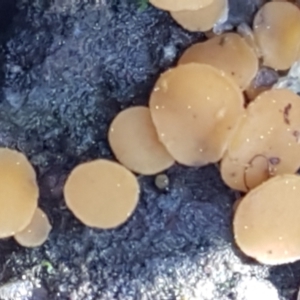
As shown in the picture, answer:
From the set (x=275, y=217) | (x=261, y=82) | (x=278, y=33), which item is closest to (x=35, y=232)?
(x=275, y=217)

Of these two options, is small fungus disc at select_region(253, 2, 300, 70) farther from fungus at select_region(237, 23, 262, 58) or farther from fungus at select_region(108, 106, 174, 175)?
fungus at select_region(108, 106, 174, 175)

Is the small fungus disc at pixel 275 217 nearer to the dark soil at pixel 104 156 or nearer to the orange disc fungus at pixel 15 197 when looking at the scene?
the dark soil at pixel 104 156

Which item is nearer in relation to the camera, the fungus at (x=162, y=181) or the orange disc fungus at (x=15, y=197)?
the orange disc fungus at (x=15, y=197)

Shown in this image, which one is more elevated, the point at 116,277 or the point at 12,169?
the point at 12,169

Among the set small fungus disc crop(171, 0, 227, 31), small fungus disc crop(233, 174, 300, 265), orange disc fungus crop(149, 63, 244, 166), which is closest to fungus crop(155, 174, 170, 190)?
orange disc fungus crop(149, 63, 244, 166)

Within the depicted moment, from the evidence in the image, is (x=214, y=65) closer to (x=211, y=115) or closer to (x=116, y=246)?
(x=211, y=115)

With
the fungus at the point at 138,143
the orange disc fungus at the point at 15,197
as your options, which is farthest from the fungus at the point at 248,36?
the orange disc fungus at the point at 15,197

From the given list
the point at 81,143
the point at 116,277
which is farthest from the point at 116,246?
the point at 81,143

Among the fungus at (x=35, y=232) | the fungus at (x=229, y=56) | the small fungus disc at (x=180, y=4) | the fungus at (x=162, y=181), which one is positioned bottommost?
the fungus at (x=35, y=232)

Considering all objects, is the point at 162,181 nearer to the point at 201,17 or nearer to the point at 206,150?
the point at 206,150
